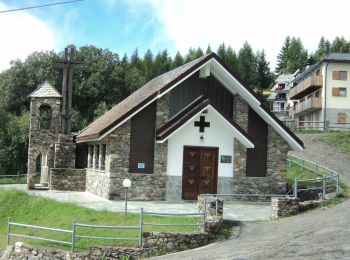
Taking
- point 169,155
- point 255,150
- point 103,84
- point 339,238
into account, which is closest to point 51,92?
point 169,155

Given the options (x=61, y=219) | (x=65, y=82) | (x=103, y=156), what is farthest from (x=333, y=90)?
(x=61, y=219)

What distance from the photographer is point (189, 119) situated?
21.3 meters

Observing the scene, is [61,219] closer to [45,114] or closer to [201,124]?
[201,124]

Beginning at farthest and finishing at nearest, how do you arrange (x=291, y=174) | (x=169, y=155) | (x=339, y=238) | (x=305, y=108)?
1. (x=305, y=108)
2. (x=291, y=174)
3. (x=169, y=155)
4. (x=339, y=238)

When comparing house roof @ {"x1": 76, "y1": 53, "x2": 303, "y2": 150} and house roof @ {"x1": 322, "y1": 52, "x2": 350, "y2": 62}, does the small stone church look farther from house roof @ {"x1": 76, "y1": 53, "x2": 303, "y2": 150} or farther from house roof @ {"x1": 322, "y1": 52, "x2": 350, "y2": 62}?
house roof @ {"x1": 322, "y1": 52, "x2": 350, "y2": 62}

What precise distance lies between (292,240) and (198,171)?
940cm

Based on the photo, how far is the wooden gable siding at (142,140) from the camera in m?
21.6

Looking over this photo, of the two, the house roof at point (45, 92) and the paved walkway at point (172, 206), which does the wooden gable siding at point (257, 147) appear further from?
the house roof at point (45, 92)

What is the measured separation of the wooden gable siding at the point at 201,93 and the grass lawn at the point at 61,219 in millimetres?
6837

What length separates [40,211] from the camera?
18.8 metres

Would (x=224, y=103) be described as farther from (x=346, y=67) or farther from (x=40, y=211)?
(x=346, y=67)

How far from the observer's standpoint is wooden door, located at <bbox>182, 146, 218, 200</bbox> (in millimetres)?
22078

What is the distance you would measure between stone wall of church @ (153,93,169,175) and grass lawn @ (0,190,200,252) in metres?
4.50

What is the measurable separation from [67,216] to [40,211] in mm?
2206
